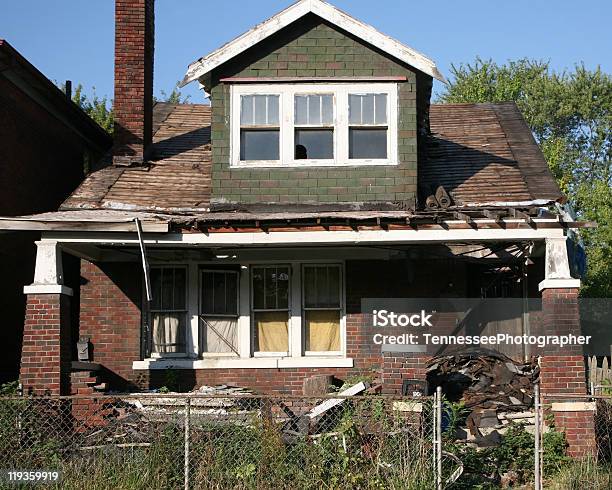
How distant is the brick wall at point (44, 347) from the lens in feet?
42.5

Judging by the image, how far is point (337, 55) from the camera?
15.2 m

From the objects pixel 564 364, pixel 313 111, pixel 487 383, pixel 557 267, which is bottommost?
pixel 487 383

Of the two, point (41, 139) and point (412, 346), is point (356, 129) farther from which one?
point (41, 139)

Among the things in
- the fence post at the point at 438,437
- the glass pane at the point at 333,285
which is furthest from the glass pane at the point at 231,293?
the fence post at the point at 438,437

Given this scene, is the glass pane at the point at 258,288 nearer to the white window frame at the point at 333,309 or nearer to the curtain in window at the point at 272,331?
the curtain in window at the point at 272,331

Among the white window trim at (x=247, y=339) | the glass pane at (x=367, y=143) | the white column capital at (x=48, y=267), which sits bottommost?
the white window trim at (x=247, y=339)

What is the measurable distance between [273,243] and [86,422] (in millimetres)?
3672

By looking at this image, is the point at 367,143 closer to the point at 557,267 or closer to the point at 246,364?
the point at 557,267

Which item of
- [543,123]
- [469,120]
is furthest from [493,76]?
[469,120]

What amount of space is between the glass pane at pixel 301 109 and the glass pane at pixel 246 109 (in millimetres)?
755

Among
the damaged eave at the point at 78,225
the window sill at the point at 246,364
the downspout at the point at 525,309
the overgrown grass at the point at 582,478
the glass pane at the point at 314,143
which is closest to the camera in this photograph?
the overgrown grass at the point at 582,478

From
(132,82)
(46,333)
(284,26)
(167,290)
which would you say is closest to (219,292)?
(167,290)

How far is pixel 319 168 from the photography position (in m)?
15.0

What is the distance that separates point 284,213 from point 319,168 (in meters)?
1.11
